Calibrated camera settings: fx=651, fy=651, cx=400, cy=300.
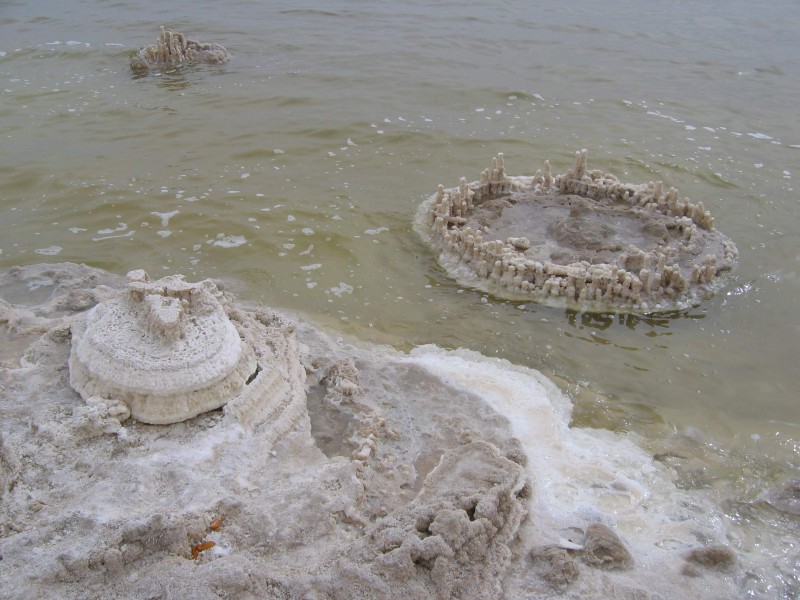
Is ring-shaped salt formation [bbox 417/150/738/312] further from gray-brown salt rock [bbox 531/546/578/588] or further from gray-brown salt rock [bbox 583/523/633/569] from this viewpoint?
gray-brown salt rock [bbox 531/546/578/588]

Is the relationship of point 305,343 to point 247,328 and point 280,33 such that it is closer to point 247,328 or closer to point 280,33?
point 247,328

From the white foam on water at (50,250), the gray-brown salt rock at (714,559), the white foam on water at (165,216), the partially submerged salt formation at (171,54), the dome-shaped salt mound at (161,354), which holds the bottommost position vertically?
the white foam on water at (50,250)

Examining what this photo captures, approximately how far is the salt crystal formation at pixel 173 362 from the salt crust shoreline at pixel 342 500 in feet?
0.31

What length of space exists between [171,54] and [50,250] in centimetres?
799

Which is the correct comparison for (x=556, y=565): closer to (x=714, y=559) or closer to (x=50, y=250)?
(x=714, y=559)

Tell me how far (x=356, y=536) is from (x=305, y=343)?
2.40 metres

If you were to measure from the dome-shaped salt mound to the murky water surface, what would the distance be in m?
1.86

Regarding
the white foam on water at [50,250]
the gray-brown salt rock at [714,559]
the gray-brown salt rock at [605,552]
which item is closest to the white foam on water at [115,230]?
the white foam on water at [50,250]

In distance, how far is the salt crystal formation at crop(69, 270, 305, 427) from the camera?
4.39 meters

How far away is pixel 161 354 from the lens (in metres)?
4.54

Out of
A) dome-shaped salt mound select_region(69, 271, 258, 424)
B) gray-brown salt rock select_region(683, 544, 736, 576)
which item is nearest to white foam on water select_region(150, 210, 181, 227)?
dome-shaped salt mound select_region(69, 271, 258, 424)

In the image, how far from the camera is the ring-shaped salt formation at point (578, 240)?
6.90 meters

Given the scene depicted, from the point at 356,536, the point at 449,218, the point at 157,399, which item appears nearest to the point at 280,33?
the point at 449,218

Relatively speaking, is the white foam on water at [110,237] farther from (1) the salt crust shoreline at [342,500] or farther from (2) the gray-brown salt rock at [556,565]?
(2) the gray-brown salt rock at [556,565]
